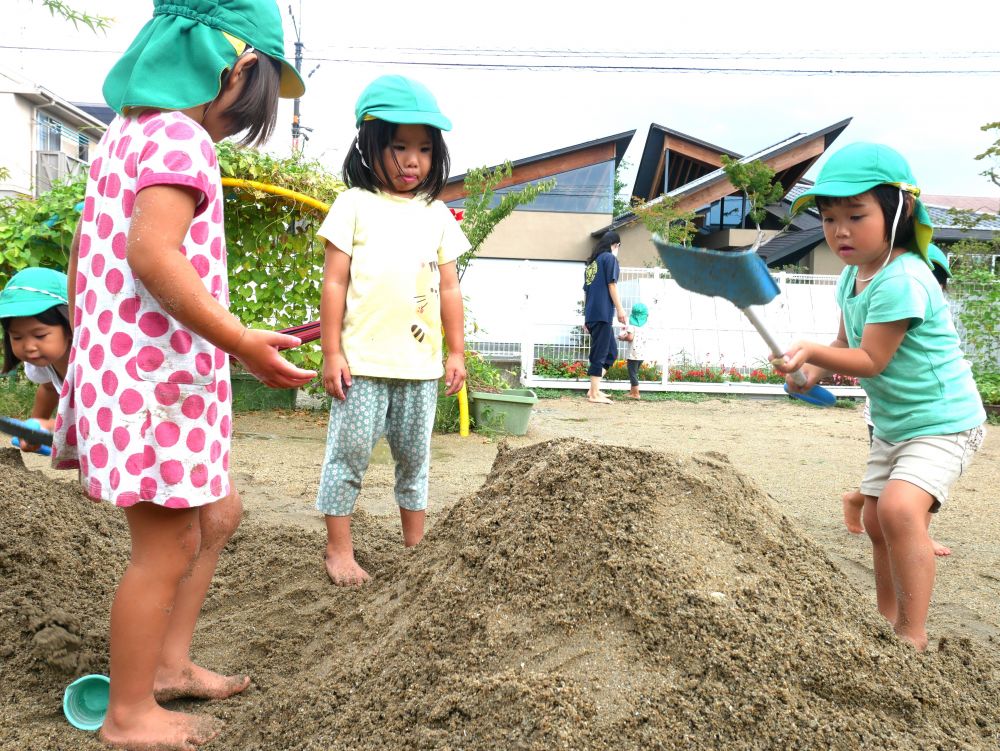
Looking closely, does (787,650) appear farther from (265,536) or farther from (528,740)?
(265,536)

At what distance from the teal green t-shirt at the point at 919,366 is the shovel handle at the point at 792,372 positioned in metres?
0.15

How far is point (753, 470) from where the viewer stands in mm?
5371

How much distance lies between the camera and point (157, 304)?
1.53 meters

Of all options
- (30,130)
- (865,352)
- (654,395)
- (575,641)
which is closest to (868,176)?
(865,352)

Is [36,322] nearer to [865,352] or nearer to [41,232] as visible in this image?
[865,352]

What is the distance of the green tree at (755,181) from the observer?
55.0ft

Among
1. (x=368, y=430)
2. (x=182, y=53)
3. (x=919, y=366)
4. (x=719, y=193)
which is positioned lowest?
(x=368, y=430)

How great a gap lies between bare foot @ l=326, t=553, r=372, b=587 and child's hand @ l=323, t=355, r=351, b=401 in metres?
0.56

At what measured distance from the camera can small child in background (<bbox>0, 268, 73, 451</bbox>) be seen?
2.41 metres

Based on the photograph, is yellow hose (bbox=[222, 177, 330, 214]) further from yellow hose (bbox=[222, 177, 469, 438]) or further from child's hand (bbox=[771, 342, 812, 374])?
child's hand (bbox=[771, 342, 812, 374])

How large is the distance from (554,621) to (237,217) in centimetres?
530

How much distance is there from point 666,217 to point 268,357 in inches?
628

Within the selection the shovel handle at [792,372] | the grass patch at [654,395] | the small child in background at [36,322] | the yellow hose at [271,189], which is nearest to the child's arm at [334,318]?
the small child in background at [36,322]

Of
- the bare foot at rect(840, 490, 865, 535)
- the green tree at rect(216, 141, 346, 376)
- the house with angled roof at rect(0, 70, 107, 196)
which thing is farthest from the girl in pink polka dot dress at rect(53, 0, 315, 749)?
the house with angled roof at rect(0, 70, 107, 196)
